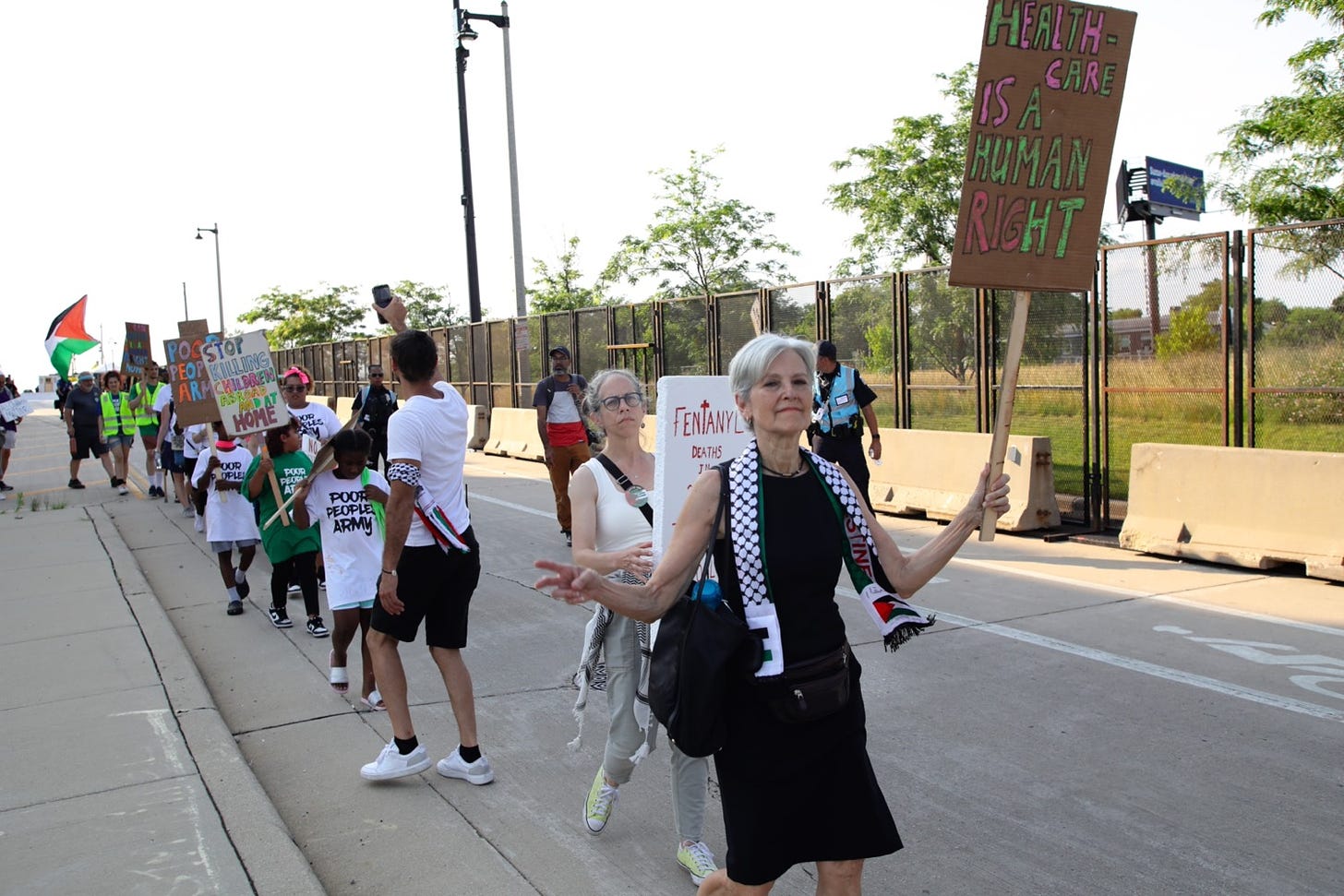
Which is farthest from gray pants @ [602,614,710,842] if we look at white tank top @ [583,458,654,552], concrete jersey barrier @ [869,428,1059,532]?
concrete jersey barrier @ [869,428,1059,532]

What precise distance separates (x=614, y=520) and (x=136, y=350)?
16.5 metres

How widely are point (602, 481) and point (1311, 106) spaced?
1644cm

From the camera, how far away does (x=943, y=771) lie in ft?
16.6

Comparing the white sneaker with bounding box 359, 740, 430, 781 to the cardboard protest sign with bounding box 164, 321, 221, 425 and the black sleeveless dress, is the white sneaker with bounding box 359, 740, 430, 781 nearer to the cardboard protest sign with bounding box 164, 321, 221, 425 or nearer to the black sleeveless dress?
the black sleeveless dress

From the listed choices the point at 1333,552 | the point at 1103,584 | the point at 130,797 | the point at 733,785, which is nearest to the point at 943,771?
the point at 733,785

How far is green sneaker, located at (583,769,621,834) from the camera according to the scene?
4.41m

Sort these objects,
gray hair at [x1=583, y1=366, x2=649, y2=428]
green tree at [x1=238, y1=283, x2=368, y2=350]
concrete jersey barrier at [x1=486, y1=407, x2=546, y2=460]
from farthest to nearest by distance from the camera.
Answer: green tree at [x1=238, y1=283, x2=368, y2=350], concrete jersey barrier at [x1=486, y1=407, x2=546, y2=460], gray hair at [x1=583, y1=366, x2=649, y2=428]

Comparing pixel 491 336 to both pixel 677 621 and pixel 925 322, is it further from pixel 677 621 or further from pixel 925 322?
pixel 677 621

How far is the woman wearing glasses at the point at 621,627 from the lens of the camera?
415 centimetres

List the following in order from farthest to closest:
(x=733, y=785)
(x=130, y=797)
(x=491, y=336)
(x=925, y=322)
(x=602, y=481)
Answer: (x=491, y=336)
(x=925, y=322)
(x=130, y=797)
(x=602, y=481)
(x=733, y=785)

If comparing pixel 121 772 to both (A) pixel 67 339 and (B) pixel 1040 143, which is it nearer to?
(B) pixel 1040 143

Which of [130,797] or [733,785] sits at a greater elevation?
[733,785]

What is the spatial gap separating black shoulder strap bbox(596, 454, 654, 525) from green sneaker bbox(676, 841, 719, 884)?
1.20 m

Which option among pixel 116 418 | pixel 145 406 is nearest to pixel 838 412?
pixel 145 406
